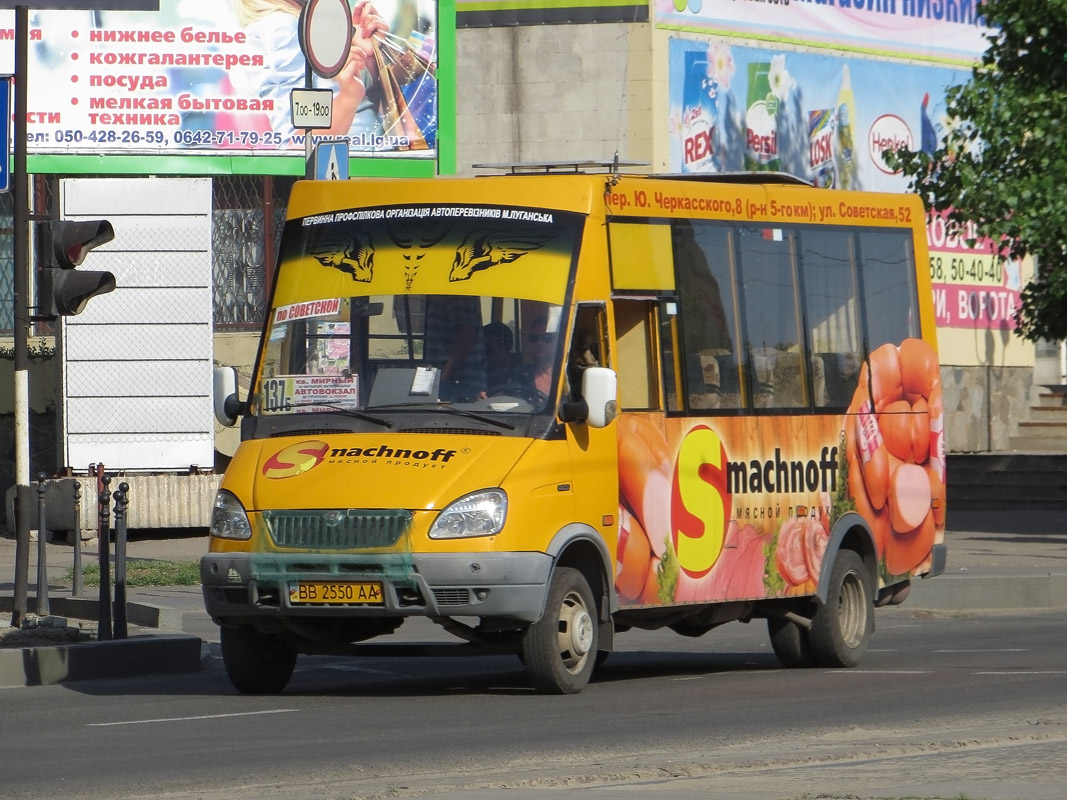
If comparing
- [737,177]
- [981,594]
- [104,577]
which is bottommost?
[981,594]

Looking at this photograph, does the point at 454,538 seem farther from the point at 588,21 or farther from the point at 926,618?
the point at 588,21

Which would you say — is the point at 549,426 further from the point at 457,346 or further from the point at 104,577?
the point at 104,577

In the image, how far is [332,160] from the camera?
56.0 ft

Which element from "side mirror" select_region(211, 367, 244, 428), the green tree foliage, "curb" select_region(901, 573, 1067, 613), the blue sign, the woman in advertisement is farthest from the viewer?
the woman in advertisement

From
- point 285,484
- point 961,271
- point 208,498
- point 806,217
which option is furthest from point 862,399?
point 961,271

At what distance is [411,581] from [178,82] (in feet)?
56.1

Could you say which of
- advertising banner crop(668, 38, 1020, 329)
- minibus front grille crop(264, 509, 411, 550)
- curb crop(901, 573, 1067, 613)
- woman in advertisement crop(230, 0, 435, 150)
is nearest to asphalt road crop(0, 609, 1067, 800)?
minibus front grille crop(264, 509, 411, 550)

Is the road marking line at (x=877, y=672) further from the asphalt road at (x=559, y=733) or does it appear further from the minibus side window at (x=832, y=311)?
the minibus side window at (x=832, y=311)

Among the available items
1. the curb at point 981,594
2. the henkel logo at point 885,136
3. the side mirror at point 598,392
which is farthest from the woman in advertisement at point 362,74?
the side mirror at point 598,392

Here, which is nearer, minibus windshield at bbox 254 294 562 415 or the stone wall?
minibus windshield at bbox 254 294 562 415

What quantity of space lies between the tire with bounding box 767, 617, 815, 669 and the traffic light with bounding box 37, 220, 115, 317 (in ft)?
15.9

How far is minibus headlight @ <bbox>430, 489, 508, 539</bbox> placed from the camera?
35.6ft

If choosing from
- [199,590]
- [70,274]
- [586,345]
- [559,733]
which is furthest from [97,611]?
[559,733]

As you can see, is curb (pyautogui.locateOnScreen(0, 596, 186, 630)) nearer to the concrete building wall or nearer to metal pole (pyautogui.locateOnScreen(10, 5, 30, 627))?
metal pole (pyautogui.locateOnScreen(10, 5, 30, 627))
